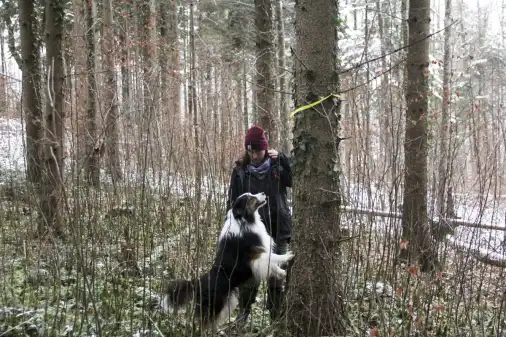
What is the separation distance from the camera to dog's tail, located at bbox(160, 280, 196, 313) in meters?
3.66

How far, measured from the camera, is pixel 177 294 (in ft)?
12.2

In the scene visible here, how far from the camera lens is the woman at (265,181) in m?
4.60

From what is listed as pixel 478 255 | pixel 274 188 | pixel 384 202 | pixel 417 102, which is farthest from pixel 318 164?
pixel 417 102

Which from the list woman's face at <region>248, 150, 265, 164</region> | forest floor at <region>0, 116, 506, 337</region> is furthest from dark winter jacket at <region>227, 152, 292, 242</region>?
forest floor at <region>0, 116, 506, 337</region>

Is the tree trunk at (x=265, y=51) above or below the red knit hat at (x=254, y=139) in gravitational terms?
above

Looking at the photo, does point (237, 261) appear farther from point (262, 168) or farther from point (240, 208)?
point (262, 168)

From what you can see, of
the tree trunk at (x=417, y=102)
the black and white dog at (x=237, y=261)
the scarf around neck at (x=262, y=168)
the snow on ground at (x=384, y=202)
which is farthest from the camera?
the tree trunk at (x=417, y=102)

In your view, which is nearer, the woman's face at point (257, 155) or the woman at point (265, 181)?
the woman at point (265, 181)

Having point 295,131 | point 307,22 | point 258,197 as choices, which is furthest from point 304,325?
point 307,22

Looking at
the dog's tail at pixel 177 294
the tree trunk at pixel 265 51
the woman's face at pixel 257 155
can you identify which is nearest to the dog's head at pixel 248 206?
the woman's face at pixel 257 155

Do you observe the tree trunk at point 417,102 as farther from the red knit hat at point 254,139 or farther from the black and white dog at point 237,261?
the black and white dog at point 237,261

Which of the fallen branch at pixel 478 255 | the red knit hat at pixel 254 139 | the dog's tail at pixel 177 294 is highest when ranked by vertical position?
the red knit hat at pixel 254 139

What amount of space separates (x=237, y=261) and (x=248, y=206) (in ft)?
1.84

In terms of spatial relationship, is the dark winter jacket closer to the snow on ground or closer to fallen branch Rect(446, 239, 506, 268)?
the snow on ground
